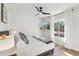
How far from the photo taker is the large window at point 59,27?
4.72 feet

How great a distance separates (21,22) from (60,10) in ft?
2.18

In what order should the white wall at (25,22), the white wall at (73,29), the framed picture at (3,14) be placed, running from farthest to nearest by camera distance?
the white wall at (73,29) < the white wall at (25,22) < the framed picture at (3,14)

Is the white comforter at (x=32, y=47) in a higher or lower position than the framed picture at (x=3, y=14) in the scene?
lower

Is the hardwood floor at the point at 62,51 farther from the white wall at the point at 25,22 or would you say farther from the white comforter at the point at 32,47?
the white wall at the point at 25,22

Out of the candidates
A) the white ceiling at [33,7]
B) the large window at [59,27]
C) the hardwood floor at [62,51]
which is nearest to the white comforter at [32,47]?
the hardwood floor at [62,51]

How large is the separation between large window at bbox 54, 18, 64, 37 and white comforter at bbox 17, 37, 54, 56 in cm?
23

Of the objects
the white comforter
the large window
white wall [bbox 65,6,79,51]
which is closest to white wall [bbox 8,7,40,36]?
the white comforter

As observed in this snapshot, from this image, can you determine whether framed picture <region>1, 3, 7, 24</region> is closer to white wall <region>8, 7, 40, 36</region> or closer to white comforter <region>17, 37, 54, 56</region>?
white wall <region>8, 7, 40, 36</region>

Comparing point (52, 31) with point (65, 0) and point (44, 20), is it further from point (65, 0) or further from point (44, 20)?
point (65, 0)

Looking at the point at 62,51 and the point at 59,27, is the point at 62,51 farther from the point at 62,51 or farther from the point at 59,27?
the point at 59,27

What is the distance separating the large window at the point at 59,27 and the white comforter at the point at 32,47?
8.9 inches

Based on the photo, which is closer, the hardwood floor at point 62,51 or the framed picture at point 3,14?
the framed picture at point 3,14

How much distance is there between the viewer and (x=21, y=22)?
4.42ft

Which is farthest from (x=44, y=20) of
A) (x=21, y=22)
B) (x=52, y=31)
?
(x=21, y=22)
